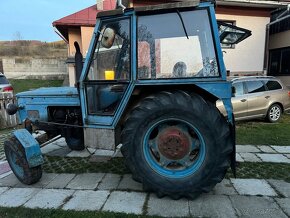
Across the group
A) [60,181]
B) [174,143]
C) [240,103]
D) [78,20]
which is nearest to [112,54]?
[174,143]

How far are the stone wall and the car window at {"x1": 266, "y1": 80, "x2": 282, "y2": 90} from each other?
16334 mm

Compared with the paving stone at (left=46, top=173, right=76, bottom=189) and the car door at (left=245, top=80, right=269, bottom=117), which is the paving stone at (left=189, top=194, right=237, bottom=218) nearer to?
the paving stone at (left=46, top=173, right=76, bottom=189)

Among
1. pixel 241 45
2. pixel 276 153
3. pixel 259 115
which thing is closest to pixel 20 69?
pixel 241 45

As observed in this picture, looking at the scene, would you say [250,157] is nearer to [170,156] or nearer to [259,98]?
[170,156]

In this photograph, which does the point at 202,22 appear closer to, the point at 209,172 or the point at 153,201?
the point at 209,172

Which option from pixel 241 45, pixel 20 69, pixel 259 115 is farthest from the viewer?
pixel 20 69

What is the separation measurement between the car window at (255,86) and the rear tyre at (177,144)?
213 inches

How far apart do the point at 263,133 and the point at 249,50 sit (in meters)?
5.45

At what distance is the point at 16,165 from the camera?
12.2ft

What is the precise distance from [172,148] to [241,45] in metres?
8.93

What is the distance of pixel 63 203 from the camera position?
3191 millimetres

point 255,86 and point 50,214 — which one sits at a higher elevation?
point 255,86

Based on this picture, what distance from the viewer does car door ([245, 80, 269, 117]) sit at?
25.6ft

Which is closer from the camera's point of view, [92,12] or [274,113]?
[274,113]
